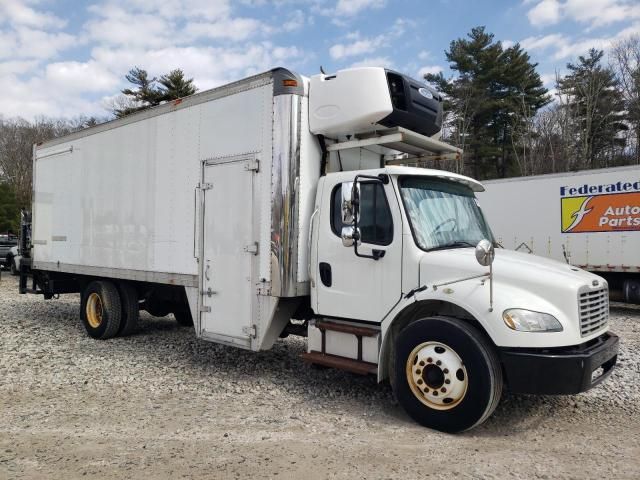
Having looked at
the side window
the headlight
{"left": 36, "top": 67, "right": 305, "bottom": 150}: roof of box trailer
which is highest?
{"left": 36, "top": 67, "right": 305, "bottom": 150}: roof of box trailer

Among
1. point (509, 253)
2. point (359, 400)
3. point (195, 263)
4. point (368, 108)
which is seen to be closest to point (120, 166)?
point (195, 263)

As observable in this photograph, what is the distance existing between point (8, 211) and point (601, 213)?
137ft

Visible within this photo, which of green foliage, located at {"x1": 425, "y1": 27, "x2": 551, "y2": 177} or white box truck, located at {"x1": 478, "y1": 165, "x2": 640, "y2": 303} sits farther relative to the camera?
green foliage, located at {"x1": 425, "y1": 27, "x2": 551, "y2": 177}

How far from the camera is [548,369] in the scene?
13.6ft

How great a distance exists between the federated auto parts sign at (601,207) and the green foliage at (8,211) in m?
38.4

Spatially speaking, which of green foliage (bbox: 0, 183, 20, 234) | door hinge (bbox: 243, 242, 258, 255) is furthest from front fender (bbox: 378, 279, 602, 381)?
green foliage (bbox: 0, 183, 20, 234)

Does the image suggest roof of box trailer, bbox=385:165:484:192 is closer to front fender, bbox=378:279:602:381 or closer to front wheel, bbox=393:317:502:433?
front fender, bbox=378:279:602:381

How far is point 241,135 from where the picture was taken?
6.17 metres

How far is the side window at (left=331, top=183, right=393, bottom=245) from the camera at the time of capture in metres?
5.12

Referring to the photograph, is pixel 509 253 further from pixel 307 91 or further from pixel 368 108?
pixel 307 91

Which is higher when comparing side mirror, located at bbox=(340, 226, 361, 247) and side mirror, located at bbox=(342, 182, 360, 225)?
side mirror, located at bbox=(342, 182, 360, 225)

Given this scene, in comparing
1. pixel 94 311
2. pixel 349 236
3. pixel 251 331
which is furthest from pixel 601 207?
pixel 94 311

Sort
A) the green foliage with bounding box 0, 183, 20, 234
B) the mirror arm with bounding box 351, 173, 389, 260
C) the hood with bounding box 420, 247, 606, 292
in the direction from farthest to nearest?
1. the green foliage with bounding box 0, 183, 20, 234
2. the mirror arm with bounding box 351, 173, 389, 260
3. the hood with bounding box 420, 247, 606, 292

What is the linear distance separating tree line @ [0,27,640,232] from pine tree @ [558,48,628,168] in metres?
0.06
